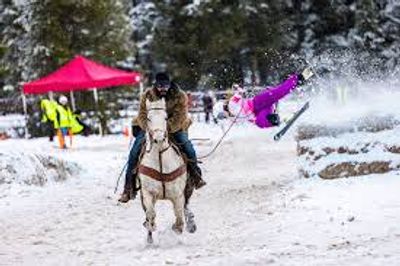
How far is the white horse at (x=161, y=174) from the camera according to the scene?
1024cm

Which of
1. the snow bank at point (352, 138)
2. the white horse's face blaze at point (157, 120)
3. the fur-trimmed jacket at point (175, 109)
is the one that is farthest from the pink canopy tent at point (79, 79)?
the white horse's face blaze at point (157, 120)

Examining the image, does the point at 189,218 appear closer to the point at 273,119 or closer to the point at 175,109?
the point at 175,109

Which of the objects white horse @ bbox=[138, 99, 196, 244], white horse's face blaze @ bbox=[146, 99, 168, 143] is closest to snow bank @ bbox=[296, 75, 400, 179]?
white horse @ bbox=[138, 99, 196, 244]

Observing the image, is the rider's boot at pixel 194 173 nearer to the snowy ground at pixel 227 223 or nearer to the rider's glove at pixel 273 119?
the snowy ground at pixel 227 223

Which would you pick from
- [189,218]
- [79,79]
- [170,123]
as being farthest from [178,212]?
[79,79]

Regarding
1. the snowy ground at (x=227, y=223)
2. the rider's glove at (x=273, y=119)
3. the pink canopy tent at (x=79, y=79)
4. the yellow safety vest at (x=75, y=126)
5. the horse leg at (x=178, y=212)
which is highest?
the pink canopy tent at (x=79, y=79)

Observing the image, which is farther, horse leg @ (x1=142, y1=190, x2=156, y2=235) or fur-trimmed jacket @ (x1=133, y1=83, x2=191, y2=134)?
fur-trimmed jacket @ (x1=133, y1=83, x2=191, y2=134)

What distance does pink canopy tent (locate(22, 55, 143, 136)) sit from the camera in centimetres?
3275

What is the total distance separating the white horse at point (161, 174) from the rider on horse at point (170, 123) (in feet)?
1.01

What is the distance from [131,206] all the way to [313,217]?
458 cm

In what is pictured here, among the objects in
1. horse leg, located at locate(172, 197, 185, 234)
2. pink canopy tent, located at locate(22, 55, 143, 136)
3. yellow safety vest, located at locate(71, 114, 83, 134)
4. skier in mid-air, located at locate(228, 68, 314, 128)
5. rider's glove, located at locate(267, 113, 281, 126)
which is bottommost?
horse leg, located at locate(172, 197, 185, 234)

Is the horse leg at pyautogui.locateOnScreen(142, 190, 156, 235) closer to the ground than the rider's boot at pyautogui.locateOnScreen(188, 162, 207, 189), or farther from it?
closer to the ground

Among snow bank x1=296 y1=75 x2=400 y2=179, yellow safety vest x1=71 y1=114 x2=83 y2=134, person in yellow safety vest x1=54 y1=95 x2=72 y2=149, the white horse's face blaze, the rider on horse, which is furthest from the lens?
yellow safety vest x1=71 y1=114 x2=83 y2=134

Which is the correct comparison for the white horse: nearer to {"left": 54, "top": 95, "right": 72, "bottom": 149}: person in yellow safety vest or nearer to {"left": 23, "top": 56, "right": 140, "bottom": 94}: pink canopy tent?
{"left": 54, "top": 95, "right": 72, "bottom": 149}: person in yellow safety vest
